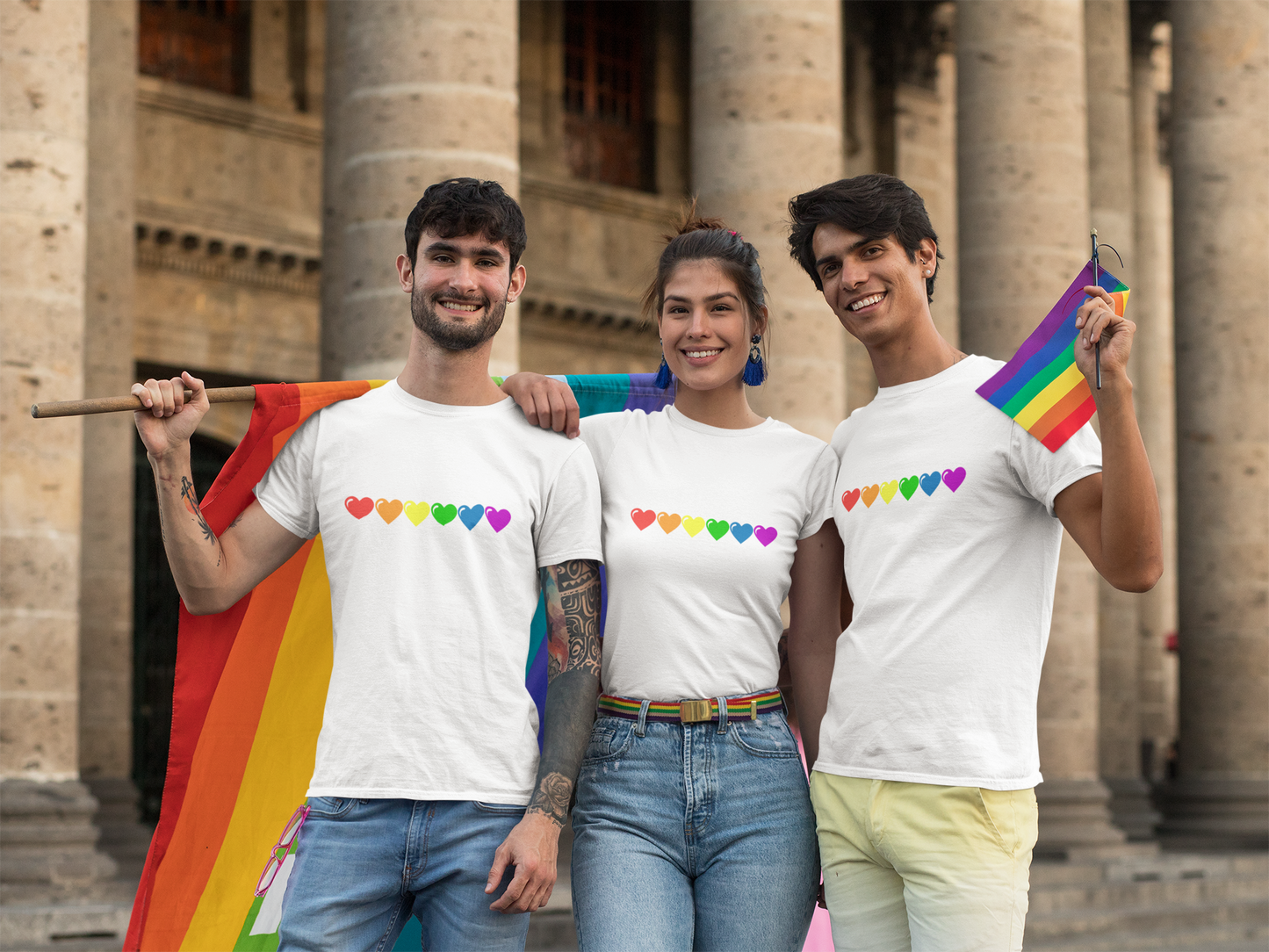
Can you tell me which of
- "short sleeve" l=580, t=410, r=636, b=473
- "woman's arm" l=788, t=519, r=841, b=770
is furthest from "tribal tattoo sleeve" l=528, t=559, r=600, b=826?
"woman's arm" l=788, t=519, r=841, b=770

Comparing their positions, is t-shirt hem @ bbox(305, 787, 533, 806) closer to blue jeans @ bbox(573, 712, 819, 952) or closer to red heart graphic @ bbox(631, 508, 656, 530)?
blue jeans @ bbox(573, 712, 819, 952)

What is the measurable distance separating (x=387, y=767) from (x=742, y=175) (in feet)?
32.9

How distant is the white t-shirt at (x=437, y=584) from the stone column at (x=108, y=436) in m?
11.2

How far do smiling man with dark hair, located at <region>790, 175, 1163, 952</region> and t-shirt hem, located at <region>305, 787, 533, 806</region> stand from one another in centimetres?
74

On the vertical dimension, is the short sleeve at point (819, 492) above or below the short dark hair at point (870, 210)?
below

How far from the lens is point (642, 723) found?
3.74 m

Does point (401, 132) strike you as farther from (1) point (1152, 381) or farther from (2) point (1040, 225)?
(1) point (1152, 381)

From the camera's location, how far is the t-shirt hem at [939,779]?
3.57 metres

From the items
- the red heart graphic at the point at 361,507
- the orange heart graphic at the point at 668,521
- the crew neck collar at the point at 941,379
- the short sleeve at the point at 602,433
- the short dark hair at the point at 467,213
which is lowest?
the orange heart graphic at the point at 668,521

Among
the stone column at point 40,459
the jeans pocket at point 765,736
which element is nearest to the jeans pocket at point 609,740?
the jeans pocket at point 765,736

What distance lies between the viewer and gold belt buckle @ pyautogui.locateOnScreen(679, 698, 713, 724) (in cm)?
373

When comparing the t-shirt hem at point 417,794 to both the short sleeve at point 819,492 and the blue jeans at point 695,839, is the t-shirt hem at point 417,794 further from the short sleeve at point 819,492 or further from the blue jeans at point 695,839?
the short sleeve at point 819,492

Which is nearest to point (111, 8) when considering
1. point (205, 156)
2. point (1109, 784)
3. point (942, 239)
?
point (205, 156)

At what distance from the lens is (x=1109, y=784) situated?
792 inches
